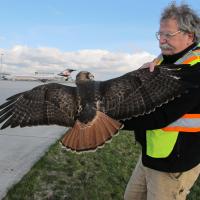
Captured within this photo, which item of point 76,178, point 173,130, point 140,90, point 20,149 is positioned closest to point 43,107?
point 140,90

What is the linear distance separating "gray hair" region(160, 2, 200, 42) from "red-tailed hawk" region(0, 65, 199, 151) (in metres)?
0.30

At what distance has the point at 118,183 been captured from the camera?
6312 millimetres

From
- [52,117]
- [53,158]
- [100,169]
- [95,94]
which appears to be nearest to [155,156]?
[95,94]

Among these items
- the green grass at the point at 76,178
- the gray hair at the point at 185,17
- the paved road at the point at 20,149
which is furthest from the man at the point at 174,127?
the paved road at the point at 20,149

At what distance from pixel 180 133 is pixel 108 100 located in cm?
63

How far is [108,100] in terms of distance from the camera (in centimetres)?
357

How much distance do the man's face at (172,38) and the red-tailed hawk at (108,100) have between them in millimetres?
142

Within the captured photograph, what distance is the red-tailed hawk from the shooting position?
3471 mm

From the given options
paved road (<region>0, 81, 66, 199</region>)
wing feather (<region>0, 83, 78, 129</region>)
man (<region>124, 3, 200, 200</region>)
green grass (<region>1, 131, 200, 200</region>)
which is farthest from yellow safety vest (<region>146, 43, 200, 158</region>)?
paved road (<region>0, 81, 66, 199</region>)

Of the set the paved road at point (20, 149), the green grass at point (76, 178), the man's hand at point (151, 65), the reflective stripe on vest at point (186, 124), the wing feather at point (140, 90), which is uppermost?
the man's hand at point (151, 65)

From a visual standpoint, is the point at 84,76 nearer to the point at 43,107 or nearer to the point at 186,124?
the point at 43,107

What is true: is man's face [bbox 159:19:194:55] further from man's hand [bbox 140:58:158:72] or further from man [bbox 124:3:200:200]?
man's hand [bbox 140:58:158:72]

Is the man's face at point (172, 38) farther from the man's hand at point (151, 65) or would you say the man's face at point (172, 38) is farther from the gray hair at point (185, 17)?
the man's hand at point (151, 65)

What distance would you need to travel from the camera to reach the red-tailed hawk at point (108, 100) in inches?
137
